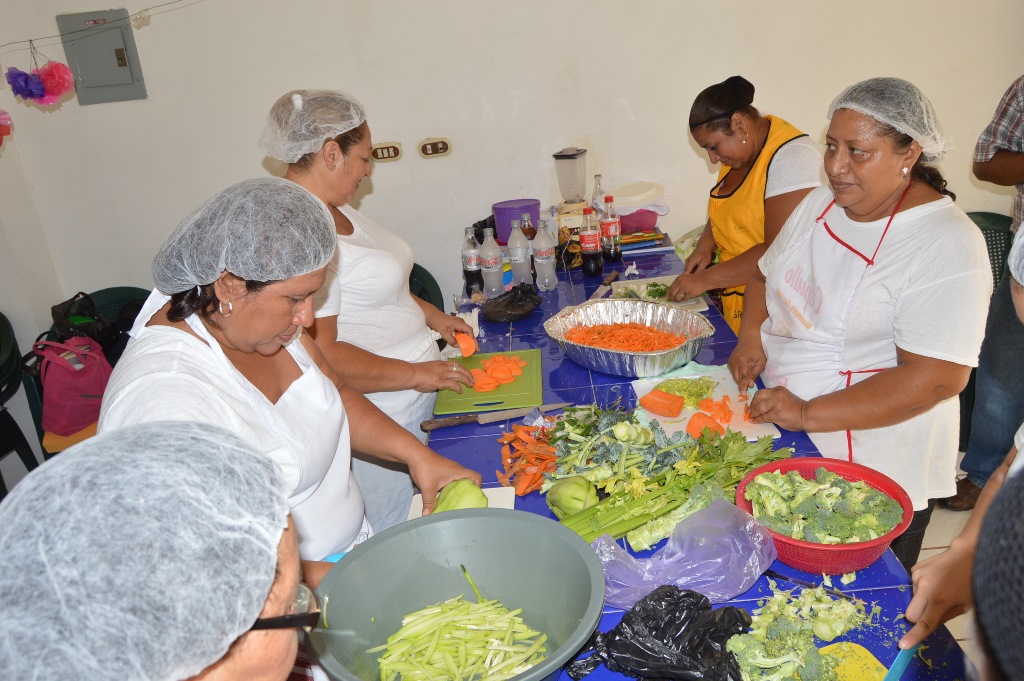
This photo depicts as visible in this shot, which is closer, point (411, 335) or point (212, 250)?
point (212, 250)

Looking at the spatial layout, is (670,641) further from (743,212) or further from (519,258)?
(519,258)

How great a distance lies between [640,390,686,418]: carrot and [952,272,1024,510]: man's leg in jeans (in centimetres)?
250

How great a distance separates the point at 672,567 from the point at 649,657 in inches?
14.1

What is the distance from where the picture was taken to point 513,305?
419 cm

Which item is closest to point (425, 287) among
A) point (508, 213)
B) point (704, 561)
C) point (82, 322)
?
point (508, 213)

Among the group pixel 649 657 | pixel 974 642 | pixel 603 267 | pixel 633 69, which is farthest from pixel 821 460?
pixel 633 69

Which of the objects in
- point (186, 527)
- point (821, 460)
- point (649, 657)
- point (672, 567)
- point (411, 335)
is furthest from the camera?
point (411, 335)

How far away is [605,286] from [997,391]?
2.40 metres

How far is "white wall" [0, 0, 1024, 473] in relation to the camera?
18.0 feet

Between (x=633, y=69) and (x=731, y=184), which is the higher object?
(x=633, y=69)

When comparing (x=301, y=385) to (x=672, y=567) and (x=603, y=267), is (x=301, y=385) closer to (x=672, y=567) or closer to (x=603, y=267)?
(x=672, y=567)

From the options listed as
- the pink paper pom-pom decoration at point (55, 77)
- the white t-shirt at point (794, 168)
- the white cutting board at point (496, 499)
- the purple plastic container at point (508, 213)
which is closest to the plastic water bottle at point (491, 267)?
the purple plastic container at point (508, 213)

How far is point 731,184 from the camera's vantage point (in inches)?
161

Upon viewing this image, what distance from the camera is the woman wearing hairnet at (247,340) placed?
1.79 m
